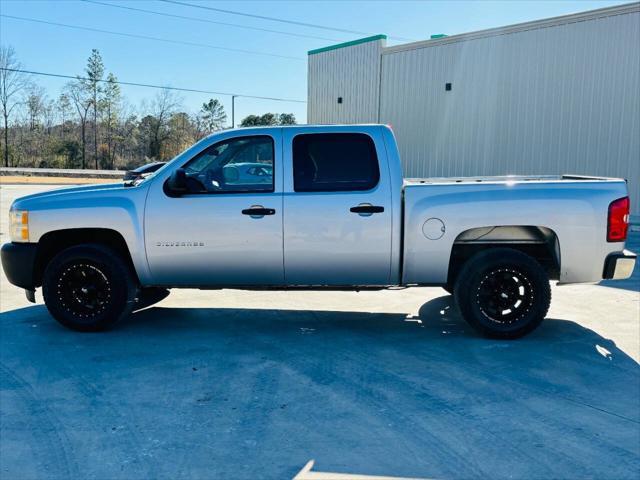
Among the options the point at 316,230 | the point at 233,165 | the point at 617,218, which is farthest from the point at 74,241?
the point at 617,218

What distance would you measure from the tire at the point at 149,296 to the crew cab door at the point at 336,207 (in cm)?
177

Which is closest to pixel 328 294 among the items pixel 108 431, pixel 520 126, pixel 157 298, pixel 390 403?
pixel 157 298

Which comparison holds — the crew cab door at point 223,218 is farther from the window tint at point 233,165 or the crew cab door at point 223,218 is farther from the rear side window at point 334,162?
the rear side window at point 334,162

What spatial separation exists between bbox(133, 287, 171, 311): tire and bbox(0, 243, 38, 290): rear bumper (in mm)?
1090

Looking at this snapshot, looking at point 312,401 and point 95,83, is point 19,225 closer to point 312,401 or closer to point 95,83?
point 312,401

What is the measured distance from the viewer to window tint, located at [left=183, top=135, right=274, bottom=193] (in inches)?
238

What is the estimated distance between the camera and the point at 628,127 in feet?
61.2

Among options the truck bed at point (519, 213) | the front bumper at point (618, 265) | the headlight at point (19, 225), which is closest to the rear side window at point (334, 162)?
the truck bed at point (519, 213)

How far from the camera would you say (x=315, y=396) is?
4527 mm

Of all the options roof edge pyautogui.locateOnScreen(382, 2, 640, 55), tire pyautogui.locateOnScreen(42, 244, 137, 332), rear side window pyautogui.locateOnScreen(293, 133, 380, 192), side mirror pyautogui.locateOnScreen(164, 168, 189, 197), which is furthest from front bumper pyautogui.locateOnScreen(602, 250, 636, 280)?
roof edge pyautogui.locateOnScreen(382, 2, 640, 55)

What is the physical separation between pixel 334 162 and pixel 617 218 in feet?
9.03

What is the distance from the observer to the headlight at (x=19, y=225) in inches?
243

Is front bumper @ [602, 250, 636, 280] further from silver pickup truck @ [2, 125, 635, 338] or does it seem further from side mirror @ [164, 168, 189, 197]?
side mirror @ [164, 168, 189, 197]

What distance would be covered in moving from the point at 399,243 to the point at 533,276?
1329mm
